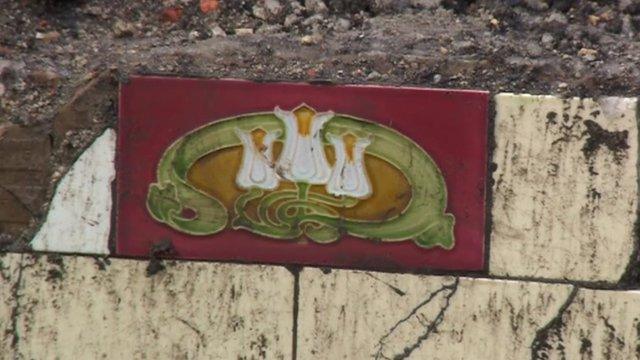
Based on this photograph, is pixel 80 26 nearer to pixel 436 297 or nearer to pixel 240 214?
pixel 240 214

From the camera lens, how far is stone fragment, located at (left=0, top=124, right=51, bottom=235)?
3.31 metres

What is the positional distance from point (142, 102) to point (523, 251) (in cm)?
115

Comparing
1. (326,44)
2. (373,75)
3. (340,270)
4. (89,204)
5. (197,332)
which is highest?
(326,44)

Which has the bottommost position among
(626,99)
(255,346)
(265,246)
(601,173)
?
(255,346)

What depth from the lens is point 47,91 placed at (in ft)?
11.0

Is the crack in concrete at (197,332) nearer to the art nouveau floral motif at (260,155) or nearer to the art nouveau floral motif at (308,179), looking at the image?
A: the art nouveau floral motif at (308,179)

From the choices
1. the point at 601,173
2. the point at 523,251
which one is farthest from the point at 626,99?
the point at 523,251

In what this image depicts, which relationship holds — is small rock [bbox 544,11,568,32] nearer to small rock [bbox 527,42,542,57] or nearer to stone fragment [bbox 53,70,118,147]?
small rock [bbox 527,42,542,57]

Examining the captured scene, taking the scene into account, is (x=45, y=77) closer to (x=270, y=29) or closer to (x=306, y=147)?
(x=270, y=29)

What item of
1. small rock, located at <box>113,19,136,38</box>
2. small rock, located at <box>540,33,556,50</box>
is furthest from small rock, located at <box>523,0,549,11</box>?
small rock, located at <box>113,19,136,38</box>

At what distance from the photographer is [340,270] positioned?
126 inches

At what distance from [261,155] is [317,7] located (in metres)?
0.56

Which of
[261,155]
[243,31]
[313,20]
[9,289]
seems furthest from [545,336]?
[9,289]

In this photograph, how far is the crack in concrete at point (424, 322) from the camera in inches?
125
